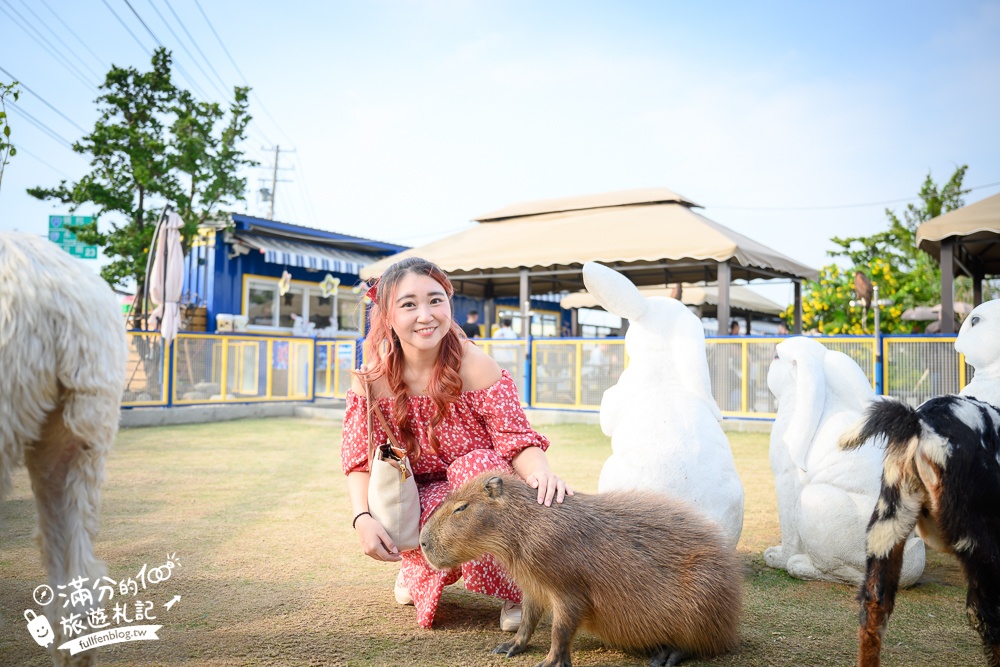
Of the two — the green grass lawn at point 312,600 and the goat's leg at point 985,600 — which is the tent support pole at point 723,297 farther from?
the goat's leg at point 985,600

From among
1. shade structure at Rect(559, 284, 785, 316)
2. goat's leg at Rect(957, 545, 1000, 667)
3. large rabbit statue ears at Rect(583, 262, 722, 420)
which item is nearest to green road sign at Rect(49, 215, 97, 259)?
shade structure at Rect(559, 284, 785, 316)

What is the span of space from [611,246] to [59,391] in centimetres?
1062

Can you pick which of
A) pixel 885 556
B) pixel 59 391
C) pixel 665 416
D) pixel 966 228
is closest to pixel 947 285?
pixel 966 228

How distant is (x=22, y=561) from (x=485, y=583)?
2359 mm

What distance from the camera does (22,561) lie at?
11.1ft

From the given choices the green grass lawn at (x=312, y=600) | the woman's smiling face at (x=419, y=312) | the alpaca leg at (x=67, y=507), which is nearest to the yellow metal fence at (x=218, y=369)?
the green grass lawn at (x=312, y=600)

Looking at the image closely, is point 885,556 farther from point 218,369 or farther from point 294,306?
point 294,306

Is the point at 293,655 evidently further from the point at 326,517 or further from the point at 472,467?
the point at 326,517

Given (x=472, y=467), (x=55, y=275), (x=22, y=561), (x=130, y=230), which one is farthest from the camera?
(x=130, y=230)

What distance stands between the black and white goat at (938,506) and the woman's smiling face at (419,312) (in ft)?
4.84

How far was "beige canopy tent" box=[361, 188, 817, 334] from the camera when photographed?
11180 millimetres

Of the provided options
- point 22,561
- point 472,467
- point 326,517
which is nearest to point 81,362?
point 472,467

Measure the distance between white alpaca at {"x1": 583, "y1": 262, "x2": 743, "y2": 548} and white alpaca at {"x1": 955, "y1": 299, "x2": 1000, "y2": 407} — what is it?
1071mm

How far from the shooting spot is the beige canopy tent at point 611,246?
11.2 meters
